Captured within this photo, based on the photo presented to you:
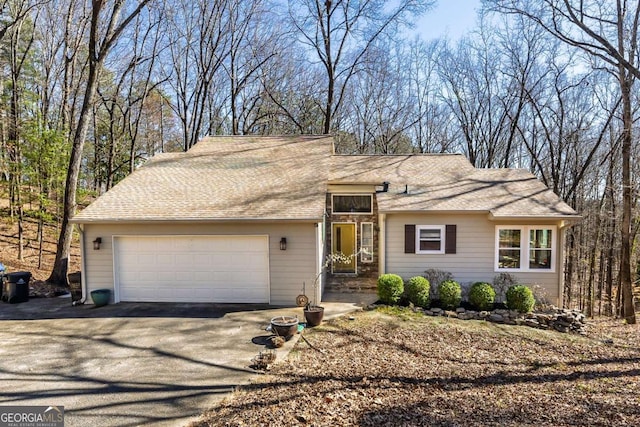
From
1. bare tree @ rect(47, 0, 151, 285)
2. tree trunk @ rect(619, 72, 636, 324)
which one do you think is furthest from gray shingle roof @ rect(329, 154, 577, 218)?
bare tree @ rect(47, 0, 151, 285)

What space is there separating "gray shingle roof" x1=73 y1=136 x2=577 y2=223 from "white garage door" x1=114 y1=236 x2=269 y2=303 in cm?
79

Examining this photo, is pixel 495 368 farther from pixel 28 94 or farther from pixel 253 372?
pixel 28 94

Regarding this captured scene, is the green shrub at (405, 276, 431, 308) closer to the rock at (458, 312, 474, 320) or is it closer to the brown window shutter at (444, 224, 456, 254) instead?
the rock at (458, 312, 474, 320)

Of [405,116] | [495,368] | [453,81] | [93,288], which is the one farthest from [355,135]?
[495,368]

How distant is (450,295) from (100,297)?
30.0ft

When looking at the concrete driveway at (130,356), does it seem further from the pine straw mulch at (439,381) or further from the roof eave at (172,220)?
the roof eave at (172,220)

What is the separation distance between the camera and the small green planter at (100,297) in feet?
29.9

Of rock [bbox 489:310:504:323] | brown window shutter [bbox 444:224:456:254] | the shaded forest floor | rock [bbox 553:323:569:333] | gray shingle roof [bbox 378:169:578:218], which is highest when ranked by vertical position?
gray shingle roof [bbox 378:169:578:218]

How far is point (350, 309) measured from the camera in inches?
357

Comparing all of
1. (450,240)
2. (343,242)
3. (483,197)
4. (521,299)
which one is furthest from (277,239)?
(521,299)

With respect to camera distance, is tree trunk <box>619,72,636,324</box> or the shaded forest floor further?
the shaded forest floor

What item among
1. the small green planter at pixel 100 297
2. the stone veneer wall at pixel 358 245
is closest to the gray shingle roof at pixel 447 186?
the stone veneer wall at pixel 358 245

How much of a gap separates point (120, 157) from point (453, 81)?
21546 mm

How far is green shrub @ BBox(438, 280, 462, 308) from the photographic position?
9.45m
